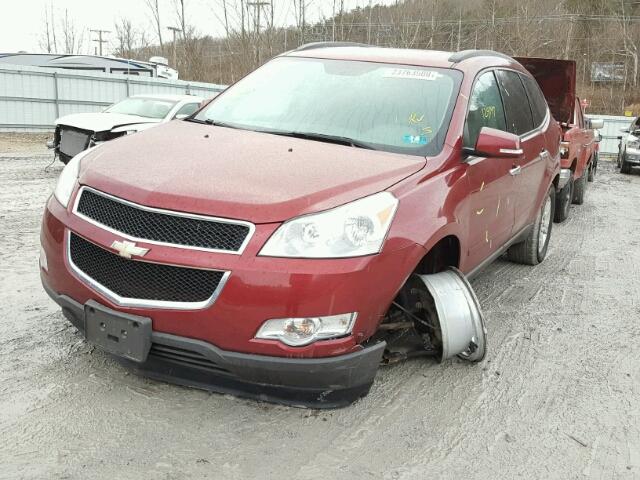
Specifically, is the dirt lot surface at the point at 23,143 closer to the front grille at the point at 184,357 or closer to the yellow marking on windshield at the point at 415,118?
the yellow marking on windshield at the point at 415,118

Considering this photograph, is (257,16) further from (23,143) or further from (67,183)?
(67,183)

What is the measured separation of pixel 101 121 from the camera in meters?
9.92

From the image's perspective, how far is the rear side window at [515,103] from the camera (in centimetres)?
460

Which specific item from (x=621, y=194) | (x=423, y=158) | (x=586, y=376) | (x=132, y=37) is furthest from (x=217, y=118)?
(x=132, y=37)

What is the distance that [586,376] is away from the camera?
359 centimetres

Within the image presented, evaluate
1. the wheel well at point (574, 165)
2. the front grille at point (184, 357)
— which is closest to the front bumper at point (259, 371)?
the front grille at point (184, 357)

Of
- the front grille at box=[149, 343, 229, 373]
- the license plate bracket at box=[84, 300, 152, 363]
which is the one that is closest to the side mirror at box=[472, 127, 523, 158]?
the front grille at box=[149, 343, 229, 373]

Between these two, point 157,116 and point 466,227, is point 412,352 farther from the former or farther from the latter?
point 157,116

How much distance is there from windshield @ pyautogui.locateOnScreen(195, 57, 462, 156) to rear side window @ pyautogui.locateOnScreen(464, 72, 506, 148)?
6.7 inches

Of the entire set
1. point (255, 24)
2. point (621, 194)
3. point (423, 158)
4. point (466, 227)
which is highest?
point (255, 24)

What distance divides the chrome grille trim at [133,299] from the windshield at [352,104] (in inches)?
52.3

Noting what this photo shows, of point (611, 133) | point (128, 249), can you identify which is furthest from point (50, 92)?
point (611, 133)

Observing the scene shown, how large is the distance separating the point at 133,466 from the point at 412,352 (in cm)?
166

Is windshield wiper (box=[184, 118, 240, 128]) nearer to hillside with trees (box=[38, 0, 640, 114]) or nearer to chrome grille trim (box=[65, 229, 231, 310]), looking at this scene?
chrome grille trim (box=[65, 229, 231, 310])
